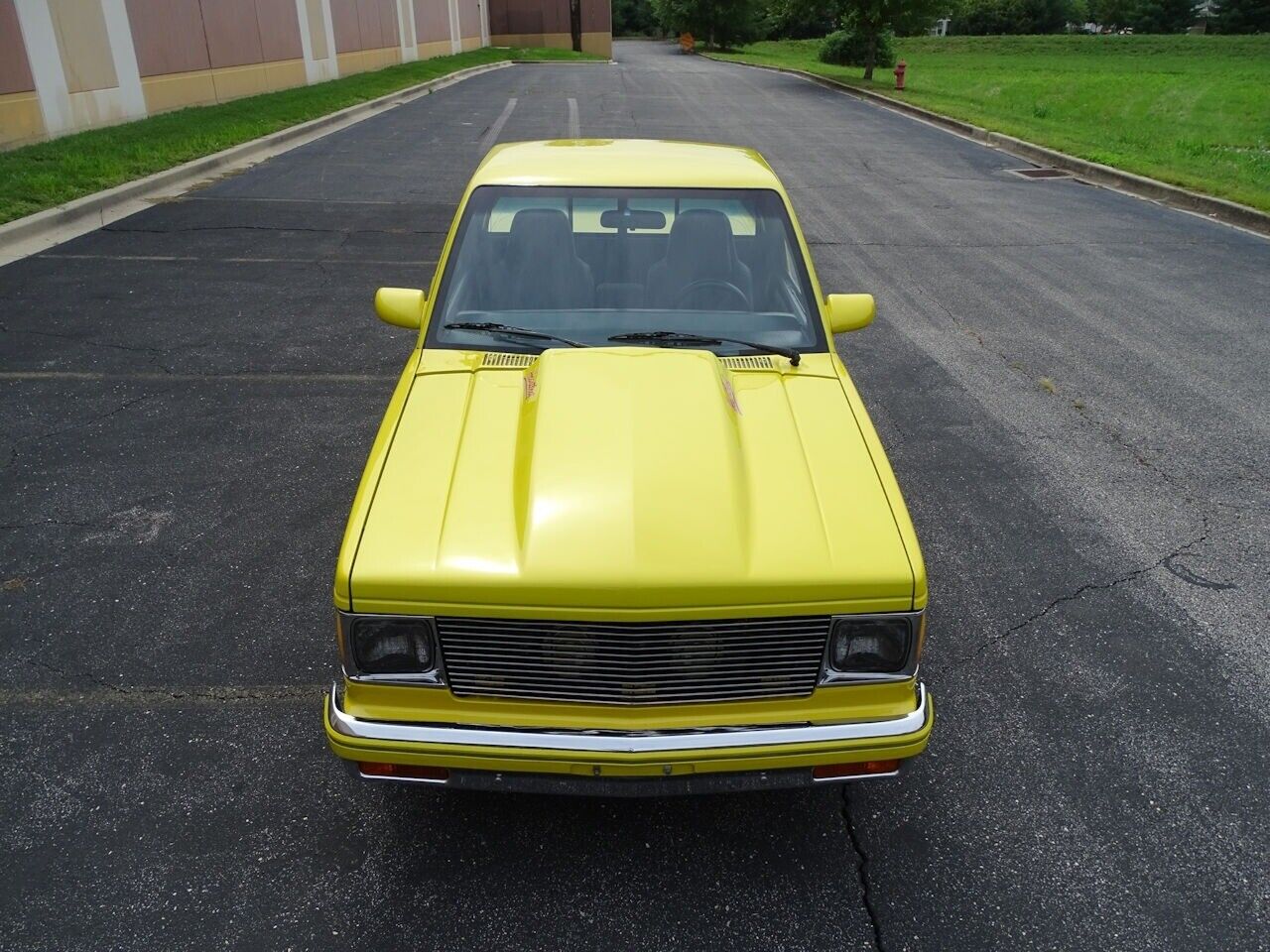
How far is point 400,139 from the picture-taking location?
1714cm

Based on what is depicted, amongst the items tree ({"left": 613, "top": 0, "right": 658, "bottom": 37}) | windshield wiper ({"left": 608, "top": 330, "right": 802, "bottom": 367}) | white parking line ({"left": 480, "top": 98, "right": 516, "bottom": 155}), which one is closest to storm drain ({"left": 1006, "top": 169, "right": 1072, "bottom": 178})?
white parking line ({"left": 480, "top": 98, "right": 516, "bottom": 155})

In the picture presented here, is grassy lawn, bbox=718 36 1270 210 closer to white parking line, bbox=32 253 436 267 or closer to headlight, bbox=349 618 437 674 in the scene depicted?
white parking line, bbox=32 253 436 267

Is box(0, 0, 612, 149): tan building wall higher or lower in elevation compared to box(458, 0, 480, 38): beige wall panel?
lower

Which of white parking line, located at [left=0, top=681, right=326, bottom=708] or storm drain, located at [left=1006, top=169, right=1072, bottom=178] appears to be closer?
white parking line, located at [left=0, top=681, right=326, bottom=708]

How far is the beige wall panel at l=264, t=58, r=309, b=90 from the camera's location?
22562mm

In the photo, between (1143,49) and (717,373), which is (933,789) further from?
(1143,49)

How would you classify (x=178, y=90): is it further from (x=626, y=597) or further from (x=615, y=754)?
(x=615, y=754)

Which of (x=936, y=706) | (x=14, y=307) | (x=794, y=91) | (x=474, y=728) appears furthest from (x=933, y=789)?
(x=794, y=91)

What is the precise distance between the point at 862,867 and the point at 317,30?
28008 mm

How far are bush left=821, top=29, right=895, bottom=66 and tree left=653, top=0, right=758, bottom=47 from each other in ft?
69.5

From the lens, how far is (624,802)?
318cm

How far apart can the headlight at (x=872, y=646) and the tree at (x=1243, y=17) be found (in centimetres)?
9828

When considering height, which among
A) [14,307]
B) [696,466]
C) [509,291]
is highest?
[509,291]

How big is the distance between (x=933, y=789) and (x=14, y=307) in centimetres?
816
